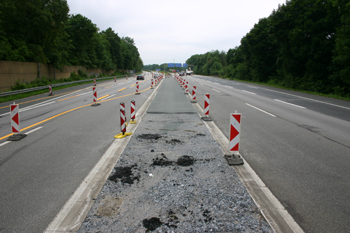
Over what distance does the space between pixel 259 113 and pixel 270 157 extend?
6159 mm

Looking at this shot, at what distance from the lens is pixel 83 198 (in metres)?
3.90

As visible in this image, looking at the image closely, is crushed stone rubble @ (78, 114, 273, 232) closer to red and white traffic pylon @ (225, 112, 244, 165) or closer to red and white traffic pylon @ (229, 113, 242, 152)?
red and white traffic pylon @ (225, 112, 244, 165)

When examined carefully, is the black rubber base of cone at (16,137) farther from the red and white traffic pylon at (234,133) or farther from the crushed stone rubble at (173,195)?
the red and white traffic pylon at (234,133)

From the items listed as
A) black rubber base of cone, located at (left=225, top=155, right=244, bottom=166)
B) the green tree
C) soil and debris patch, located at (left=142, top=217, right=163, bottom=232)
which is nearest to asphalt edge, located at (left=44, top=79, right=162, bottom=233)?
soil and debris patch, located at (left=142, top=217, right=163, bottom=232)

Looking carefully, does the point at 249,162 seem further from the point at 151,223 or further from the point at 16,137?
the point at 16,137

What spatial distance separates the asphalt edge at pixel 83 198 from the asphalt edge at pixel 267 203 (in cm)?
266

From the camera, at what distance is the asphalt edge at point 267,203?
317cm

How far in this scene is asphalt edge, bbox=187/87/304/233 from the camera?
3168 millimetres

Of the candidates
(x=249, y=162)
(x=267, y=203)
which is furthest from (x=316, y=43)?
(x=267, y=203)

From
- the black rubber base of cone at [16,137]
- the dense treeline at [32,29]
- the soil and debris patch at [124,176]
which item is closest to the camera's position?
the soil and debris patch at [124,176]

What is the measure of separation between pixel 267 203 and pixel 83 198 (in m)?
3.00

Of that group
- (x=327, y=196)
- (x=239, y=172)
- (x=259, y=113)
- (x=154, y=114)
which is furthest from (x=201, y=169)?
(x=259, y=113)

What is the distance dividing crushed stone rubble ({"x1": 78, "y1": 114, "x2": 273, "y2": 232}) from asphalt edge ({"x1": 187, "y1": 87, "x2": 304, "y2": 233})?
0.12 m

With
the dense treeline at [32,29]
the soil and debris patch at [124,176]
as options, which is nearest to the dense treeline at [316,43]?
the soil and debris patch at [124,176]
